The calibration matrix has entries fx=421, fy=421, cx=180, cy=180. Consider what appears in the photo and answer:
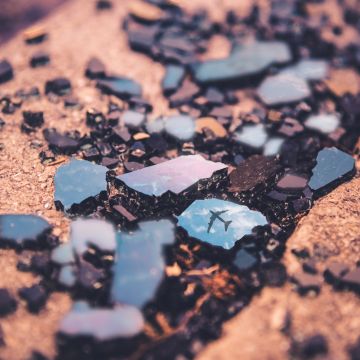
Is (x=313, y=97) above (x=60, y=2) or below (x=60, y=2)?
below

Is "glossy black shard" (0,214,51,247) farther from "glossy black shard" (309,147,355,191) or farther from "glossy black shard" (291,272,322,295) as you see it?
"glossy black shard" (309,147,355,191)

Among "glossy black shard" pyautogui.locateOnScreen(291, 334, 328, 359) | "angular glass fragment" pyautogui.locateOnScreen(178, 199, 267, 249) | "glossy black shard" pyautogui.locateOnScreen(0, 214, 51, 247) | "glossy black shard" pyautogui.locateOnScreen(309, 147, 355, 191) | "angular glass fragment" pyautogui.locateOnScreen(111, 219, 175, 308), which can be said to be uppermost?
"glossy black shard" pyautogui.locateOnScreen(0, 214, 51, 247)

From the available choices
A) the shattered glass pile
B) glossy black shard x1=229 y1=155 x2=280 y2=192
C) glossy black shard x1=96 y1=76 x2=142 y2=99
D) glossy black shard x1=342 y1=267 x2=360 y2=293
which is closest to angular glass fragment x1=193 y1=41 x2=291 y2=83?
the shattered glass pile

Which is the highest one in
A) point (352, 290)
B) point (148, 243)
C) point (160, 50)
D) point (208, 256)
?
point (160, 50)

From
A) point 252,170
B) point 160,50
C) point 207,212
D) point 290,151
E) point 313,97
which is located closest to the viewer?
point 207,212

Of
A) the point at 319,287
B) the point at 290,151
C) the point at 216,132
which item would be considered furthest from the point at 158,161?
the point at 319,287

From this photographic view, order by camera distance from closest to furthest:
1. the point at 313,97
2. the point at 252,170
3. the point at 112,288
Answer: the point at 112,288 < the point at 252,170 < the point at 313,97

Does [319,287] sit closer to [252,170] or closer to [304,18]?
[252,170]
